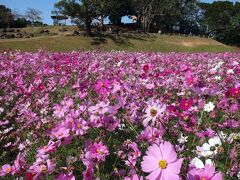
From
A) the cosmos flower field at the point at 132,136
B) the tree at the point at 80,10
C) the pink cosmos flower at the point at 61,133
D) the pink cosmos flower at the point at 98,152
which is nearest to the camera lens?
the cosmos flower field at the point at 132,136

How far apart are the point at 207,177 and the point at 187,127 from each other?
165cm

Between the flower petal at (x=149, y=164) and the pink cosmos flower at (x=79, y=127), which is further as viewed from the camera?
the pink cosmos flower at (x=79, y=127)

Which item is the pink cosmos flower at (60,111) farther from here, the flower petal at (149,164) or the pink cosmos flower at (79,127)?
the flower petal at (149,164)

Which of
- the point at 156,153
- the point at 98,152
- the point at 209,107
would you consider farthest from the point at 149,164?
the point at 209,107

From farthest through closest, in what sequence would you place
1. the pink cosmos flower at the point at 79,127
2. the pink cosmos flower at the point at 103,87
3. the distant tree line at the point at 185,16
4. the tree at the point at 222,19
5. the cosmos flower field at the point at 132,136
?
1. the tree at the point at 222,19
2. the distant tree line at the point at 185,16
3. the pink cosmos flower at the point at 103,87
4. the pink cosmos flower at the point at 79,127
5. the cosmos flower field at the point at 132,136

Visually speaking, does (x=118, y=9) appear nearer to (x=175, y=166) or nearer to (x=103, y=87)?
(x=103, y=87)

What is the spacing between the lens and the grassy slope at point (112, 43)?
33625 millimetres

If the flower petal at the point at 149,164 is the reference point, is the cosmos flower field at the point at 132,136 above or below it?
below

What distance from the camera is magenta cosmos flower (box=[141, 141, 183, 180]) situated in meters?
1.23

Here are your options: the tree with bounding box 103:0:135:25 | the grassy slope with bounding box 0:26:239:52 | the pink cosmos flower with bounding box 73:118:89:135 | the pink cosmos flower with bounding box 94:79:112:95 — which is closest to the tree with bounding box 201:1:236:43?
the tree with bounding box 103:0:135:25

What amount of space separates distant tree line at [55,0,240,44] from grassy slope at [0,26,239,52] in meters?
7.86

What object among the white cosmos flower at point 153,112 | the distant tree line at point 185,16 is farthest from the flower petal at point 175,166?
the distant tree line at point 185,16

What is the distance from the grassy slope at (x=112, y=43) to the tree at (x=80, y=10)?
11.4ft

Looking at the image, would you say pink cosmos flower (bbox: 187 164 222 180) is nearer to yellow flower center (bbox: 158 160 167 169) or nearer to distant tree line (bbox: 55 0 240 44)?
yellow flower center (bbox: 158 160 167 169)
